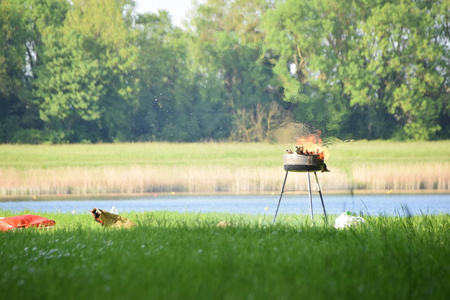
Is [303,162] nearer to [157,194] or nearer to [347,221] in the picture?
[347,221]

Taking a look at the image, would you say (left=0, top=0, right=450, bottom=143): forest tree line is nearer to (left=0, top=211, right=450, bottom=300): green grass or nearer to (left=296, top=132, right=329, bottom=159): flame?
(left=296, top=132, right=329, bottom=159): flame

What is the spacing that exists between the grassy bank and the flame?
1.28 meters

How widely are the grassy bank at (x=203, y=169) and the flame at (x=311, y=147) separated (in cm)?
128

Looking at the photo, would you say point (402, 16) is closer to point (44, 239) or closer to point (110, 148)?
point (110, 148)

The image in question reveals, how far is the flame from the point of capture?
6.27m

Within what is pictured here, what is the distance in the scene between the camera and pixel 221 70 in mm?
28281

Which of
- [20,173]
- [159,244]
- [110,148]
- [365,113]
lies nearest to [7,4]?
[110,148]

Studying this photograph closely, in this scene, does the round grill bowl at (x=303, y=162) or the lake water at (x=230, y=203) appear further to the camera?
the lake water at (x=230, y=203)

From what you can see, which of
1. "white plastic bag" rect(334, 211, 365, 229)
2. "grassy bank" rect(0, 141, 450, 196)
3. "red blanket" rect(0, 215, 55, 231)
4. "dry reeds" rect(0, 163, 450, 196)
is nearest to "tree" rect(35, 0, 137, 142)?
"grassy bank" rect(0, 141, 450, 196)

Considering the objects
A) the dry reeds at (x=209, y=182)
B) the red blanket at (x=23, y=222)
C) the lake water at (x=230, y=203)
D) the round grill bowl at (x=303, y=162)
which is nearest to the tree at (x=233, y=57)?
the dry reeds at (x=209, y=182)

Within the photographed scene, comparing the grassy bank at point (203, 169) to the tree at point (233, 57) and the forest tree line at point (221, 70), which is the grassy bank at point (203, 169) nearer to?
the forest tree line at point (221, 70)

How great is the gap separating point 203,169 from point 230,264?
11176mm

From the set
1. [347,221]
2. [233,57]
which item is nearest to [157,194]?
[347,221]

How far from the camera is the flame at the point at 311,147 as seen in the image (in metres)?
6.27
